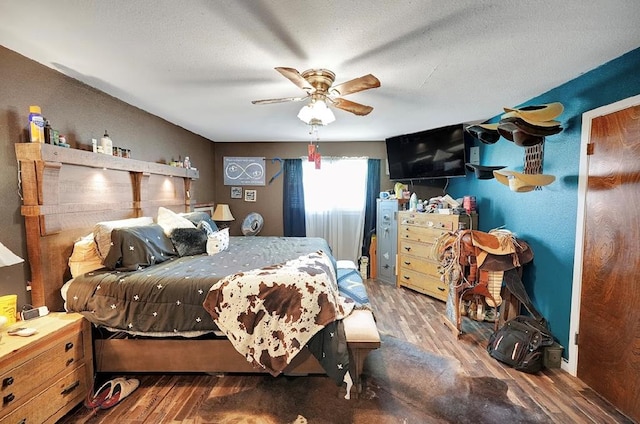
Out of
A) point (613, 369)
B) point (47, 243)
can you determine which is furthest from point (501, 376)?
point (47, 243)

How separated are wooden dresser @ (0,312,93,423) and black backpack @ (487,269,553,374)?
3158 mm

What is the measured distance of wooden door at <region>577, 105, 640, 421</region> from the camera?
5.76 ft

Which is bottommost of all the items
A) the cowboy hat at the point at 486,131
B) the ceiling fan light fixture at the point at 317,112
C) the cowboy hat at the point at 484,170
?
the cowboy hat at the point at 484,170

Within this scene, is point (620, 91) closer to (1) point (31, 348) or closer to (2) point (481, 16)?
→ (2) point (481, 16)

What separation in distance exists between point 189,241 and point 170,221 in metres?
0.38

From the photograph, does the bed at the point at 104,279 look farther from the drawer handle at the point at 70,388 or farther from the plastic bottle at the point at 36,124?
the drawer handle at the point at 70,388

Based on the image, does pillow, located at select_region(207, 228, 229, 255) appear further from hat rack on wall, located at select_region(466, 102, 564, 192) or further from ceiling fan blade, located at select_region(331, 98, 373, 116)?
hat rack on wall, located at select_region(466, 102, 564, 192)

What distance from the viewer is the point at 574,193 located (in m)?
2.19

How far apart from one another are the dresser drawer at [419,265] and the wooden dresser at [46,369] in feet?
11.5

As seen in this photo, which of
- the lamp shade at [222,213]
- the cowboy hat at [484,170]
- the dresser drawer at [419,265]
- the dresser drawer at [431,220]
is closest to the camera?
the cowboy hat at [484,170]

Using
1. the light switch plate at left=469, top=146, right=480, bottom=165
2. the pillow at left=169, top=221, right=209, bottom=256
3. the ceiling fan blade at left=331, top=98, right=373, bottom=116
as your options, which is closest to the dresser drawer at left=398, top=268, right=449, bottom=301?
the light switch plate at left=469, top=146, right=480, bottom=165

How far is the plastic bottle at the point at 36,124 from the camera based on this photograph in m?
1.88

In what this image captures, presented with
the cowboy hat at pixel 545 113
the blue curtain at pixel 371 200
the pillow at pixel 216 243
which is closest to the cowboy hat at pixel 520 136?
the cowboy hat at pixel 545 113

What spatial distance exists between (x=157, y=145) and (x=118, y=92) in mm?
891
